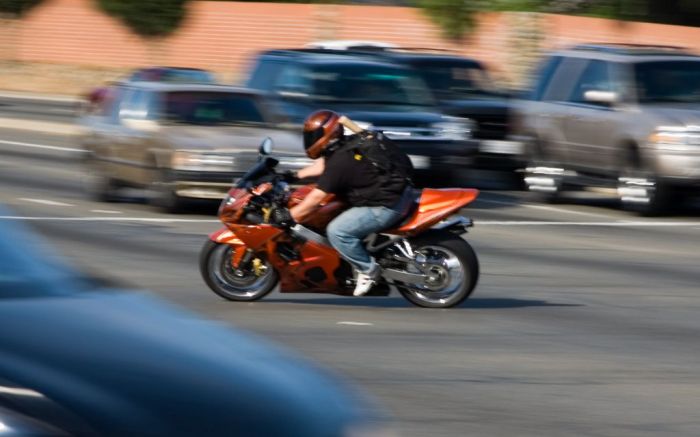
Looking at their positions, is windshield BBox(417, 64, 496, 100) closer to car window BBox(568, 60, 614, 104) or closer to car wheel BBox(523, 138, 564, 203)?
car wheel BBox(523, 138, 564, 203)

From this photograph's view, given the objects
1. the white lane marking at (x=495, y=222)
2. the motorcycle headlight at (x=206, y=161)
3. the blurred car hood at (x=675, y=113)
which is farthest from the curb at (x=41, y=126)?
the blurred car hood at (x=675, y=113)

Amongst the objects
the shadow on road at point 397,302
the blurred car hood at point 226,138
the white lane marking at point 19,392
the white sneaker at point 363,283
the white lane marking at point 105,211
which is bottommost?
the white lane marking at point 19,392

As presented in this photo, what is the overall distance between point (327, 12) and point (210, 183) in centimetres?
3101

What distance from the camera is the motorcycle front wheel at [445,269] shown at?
451 inches

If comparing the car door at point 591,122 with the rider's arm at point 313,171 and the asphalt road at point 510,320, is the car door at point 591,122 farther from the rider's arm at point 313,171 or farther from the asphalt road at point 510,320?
the rider's arm at point 313,171

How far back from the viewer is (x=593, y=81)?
1998cm

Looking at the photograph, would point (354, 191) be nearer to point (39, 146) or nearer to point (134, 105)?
point (134, 105)

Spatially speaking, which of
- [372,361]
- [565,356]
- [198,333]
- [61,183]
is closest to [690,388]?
[565,356]

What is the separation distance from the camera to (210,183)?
17797 millimetres

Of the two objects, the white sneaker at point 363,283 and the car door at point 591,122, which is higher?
the car door at point 591,122

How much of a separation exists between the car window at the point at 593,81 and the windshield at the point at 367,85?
Answer: 1.96 metres

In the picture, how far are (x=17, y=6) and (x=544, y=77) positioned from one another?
39.4 meters

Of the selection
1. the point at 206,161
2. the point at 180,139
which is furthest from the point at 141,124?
the point at 206,161

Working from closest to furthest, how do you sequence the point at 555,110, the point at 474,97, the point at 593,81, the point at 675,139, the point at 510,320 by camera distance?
1. the point at 510,320
2. the point at 675,139
3. the point at 593,81
4. the point at 555,110
5. the point at 474,97
